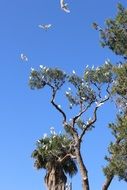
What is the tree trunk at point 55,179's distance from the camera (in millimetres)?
48312

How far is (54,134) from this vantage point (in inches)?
1896

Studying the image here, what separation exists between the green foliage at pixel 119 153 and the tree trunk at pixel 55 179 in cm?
1602

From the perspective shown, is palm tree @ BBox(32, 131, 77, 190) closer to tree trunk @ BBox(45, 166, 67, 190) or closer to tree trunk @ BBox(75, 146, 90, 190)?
tree trunk @ BBox(45, 166, 67, 190)

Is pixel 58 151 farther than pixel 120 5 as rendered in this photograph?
Yes

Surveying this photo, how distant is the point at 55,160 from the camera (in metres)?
49.2

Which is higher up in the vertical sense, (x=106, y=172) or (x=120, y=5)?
(x=120, y=5)

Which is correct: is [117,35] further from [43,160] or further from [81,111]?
[43,160]

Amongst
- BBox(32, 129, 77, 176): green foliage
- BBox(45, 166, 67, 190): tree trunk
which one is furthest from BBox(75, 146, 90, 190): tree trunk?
BBox(45, 166, 67, 190): tree trunk

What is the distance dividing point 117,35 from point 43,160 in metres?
18.2

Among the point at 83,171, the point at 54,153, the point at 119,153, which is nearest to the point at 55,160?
the point at 54,153

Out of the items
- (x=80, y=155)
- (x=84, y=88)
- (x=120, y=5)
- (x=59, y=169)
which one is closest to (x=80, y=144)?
(x=80, y=155)

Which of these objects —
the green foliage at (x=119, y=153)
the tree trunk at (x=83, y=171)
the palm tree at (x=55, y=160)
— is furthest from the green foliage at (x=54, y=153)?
the green foliage at (x=119, y=153)

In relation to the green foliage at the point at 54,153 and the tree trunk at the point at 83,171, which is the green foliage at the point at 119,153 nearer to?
the tree trunk at the point at 83,171

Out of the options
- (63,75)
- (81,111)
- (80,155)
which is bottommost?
(80,155)
